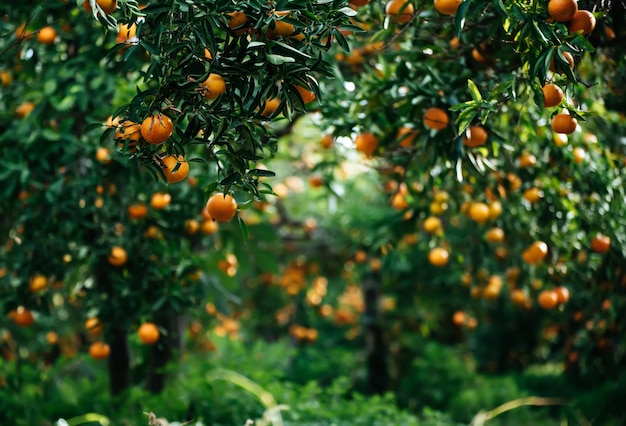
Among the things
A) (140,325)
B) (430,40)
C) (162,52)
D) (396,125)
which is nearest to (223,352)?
(140,325)

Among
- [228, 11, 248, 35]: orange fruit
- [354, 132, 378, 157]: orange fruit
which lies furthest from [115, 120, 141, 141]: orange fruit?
[354, 132, 378, 157]: orange fruit

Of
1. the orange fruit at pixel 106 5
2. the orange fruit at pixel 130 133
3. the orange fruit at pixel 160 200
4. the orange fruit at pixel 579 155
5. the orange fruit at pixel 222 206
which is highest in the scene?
the orange fruit at pixel 106 5

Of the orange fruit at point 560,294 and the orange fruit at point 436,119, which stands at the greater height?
the orange fruit at point 436,119

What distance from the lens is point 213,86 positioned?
65.6 inches

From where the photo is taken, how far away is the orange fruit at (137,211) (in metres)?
2.94

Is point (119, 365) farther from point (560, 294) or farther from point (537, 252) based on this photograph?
point (560, 294)

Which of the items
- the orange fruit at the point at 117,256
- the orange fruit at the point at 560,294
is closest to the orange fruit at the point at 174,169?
the orange fruit at the point at 117,256

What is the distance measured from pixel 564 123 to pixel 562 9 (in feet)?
1.16

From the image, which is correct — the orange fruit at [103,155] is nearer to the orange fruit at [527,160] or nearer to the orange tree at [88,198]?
the orange tree at [88,198]

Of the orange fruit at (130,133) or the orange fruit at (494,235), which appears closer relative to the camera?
the orange fruit at (130,133)

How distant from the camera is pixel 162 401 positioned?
120 inches

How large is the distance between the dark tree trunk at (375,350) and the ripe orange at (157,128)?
13.3ft

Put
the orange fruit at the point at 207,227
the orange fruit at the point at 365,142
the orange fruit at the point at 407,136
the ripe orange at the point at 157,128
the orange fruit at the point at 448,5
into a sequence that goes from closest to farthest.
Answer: the ripe orange at the point at 157,128
the orange fruit at the point at 448,5
the orange fruit at the point at 407,136
the orange fruit at the point at 365,142
the orange fruit at the point at 207,227

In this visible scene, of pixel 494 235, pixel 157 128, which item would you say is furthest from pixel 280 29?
pixel 494 235
